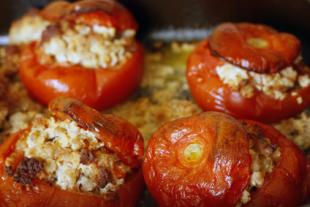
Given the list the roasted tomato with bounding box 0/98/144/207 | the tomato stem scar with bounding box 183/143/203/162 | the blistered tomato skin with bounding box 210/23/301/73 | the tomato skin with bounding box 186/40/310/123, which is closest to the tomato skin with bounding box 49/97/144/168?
the roasted tomato with bounding box 0/98/144/207

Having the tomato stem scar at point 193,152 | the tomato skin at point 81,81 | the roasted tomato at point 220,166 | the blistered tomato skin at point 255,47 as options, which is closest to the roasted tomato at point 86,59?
the tomato skin at point 81,81

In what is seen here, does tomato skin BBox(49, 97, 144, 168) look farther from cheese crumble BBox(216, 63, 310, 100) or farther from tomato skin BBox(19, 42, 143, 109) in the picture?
cheese crumble BBox(216, 63, 310, 100)

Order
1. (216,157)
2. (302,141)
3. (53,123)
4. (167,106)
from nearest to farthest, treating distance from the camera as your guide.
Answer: (216,157)
(53,123)
(302,141)
(167,106)

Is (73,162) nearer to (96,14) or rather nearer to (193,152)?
(193,152)

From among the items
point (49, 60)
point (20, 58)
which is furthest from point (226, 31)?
point (20, 58)

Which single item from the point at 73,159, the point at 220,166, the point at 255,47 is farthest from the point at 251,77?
the point at 73,159

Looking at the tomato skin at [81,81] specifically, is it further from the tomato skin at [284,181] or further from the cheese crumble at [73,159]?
the tomato skin at [284,181]

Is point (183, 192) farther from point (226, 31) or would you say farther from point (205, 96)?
point (226, 31)
